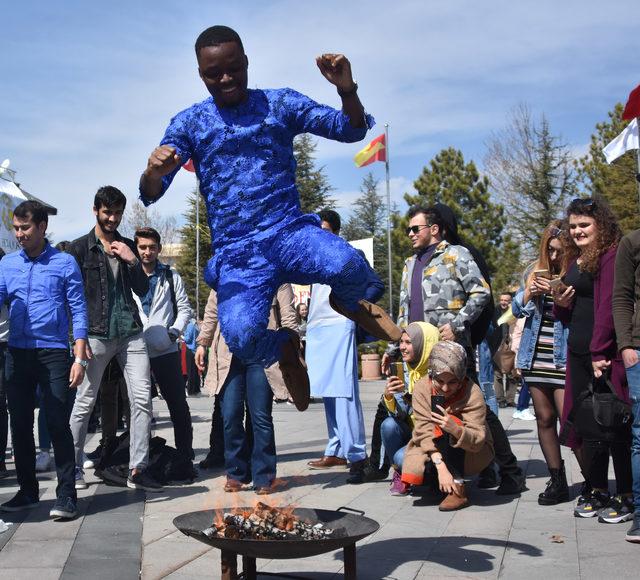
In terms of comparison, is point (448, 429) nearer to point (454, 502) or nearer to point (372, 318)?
point (454, 502)

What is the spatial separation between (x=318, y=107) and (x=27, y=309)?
9.19 ft

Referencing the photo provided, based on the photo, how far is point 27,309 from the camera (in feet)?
19.1

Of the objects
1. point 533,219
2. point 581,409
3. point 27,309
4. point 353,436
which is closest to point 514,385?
point 353,436

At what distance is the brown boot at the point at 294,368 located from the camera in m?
4.26

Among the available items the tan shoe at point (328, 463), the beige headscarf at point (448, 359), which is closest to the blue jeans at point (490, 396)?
the tan shoe at point (328, 463)

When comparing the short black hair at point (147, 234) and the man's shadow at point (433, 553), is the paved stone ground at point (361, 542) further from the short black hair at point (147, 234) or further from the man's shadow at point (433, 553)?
the short black hair at point (147, 234)

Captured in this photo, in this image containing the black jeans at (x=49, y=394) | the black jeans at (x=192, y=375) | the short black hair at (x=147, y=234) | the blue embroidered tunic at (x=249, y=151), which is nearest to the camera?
the blue embroidered tunic at (x=249, y=151)

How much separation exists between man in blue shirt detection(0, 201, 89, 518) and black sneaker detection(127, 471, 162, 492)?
1009mm

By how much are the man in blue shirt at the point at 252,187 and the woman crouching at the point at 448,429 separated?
5.96 feet

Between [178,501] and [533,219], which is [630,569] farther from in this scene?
[533,219]

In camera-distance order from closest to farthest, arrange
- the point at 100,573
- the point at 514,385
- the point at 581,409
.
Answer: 1. the point at 100,573
2. the point at 581,409
3. the point at 514,385

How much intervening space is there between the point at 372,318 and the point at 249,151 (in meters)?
1.03

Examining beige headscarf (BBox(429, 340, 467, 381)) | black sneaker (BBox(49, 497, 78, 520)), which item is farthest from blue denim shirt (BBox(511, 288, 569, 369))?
black sneaker (BBox(49, 497, 78, 520))

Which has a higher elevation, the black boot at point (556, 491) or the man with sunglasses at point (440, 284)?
the man with sunglasses at point (440, 284)
